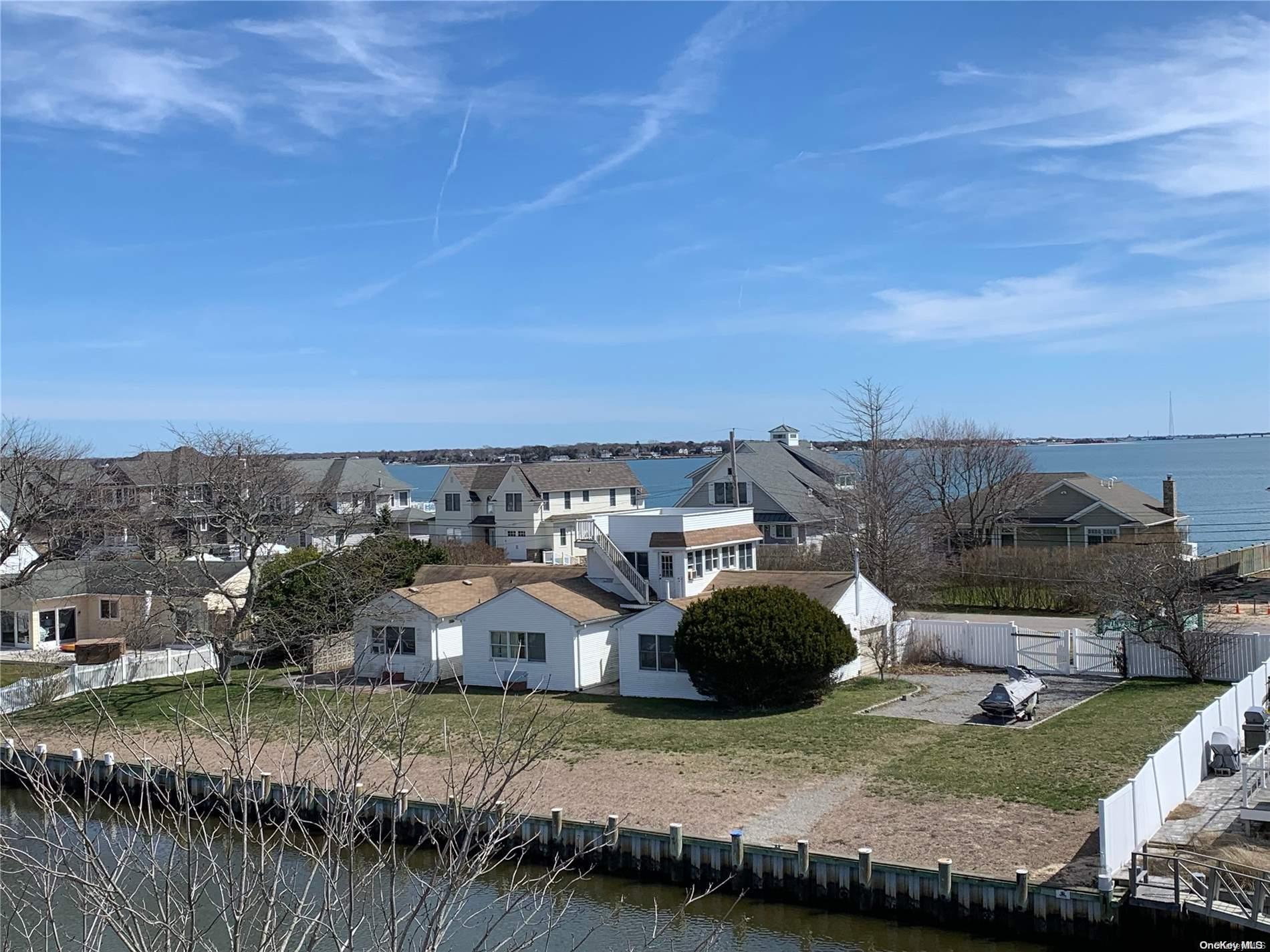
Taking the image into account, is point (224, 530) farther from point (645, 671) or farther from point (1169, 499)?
point (1169, 499)

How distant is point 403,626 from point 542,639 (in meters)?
4.90

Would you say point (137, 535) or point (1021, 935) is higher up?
point (137, 535)

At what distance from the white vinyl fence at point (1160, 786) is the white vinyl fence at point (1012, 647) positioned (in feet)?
30.9

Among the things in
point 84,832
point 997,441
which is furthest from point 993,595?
point 84,832

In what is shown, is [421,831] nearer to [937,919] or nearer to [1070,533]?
[937,919]

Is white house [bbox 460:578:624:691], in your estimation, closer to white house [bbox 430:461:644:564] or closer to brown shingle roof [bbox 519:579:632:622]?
brown shingle roof [bbox 519:579:632:622]

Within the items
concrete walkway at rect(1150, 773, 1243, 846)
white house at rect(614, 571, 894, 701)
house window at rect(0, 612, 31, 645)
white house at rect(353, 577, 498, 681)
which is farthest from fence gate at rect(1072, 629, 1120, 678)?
house window at rect(0, 612, 31, 645)

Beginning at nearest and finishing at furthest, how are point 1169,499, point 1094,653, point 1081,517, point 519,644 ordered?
1. point 519,644
2. point 1094,653
3. point 1081,517
4. point 1169,499

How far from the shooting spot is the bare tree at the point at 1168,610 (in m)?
31.1

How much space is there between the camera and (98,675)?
3666cm

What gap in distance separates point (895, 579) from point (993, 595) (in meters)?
9.87

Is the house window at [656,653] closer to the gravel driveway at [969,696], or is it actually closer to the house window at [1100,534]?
the gravel driveway at [969,696]

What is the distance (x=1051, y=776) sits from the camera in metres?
22.0

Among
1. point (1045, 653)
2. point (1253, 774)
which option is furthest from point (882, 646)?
point (1253, 774)
